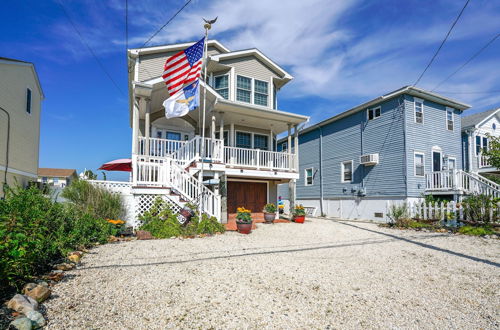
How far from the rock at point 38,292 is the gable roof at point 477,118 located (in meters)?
22.3

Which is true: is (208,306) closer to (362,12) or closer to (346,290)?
(346,290)

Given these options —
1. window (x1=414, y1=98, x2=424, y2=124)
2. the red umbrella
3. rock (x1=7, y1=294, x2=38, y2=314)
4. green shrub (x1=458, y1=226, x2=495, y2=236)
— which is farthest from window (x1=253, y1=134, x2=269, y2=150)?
rock (x1=7, y1=294, x2=38, y2=314)

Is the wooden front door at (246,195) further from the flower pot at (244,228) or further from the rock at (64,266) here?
the rock at (64,266)


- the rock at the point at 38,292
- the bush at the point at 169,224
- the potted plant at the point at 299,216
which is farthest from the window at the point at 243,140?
the rock at the point at 38,292

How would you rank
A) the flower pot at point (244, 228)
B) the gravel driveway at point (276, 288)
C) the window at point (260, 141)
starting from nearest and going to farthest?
the gravel driveway at point (276, 288)
the flower pot at point (244, 228)
the window at point (260, 141)

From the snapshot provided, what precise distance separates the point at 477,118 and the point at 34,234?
79.6 ft

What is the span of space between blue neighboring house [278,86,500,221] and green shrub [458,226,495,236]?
10.6ft

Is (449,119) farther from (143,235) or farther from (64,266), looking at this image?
(64,266)

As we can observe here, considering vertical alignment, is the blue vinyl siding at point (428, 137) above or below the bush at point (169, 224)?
above

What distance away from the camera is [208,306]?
10.8ft

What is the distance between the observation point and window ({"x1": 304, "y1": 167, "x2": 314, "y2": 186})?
2021cm

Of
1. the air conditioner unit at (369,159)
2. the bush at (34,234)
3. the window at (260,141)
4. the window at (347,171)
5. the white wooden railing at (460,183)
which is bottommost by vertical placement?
the bush at (34,234)

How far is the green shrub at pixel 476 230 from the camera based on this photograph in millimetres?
9211

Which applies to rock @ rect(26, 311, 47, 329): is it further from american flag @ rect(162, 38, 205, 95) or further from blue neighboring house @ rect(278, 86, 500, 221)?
blue neighboring house @ rect(278, 86, 500, 221)
